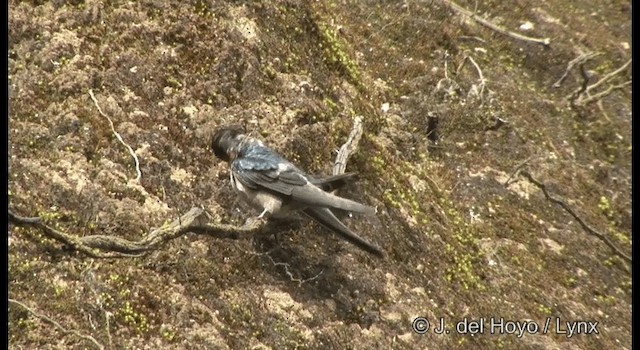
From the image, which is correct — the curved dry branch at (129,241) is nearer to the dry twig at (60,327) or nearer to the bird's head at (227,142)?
the dry twig at (60,327)

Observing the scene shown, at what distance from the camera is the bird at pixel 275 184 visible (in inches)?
Answer: 202

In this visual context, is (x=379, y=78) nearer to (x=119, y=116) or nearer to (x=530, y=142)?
(x=530, y=142)

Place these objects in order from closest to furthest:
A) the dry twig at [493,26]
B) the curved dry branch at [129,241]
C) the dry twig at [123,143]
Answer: the curved dry branch at [129,241], the dry twig at [123,143], the dry twig at [493,26]

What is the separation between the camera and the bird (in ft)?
16.8

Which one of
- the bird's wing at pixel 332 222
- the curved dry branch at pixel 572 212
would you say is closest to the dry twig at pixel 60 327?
the bird's wing at pixel 332 222

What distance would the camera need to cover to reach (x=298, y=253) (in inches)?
226

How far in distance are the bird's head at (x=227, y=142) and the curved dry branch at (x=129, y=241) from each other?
749 mm

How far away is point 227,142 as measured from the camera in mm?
5414

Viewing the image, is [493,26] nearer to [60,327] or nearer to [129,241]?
[129,241]

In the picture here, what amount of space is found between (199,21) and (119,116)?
1688 millimetres

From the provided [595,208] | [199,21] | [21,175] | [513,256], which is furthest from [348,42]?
[21,175]

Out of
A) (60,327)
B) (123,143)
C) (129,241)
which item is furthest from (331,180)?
(60,327)

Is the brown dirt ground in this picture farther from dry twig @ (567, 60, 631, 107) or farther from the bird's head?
dry twig @ (567, 60, 631, 107)

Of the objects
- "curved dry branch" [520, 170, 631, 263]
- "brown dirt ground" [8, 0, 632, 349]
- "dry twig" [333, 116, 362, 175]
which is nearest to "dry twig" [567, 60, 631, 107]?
"brown dirt ground" [8, 0, 632, 349]
